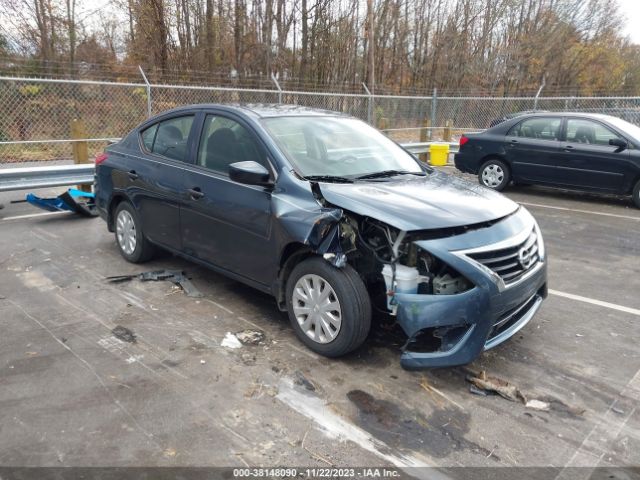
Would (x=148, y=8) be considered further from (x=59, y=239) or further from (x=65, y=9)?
(x=59, y=239)

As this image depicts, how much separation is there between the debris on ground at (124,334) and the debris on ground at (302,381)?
Answer: 130 cm

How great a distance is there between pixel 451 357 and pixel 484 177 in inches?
320

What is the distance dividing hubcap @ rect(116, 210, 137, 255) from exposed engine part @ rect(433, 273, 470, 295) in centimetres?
341

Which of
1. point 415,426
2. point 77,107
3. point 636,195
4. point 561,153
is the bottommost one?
point 415,426

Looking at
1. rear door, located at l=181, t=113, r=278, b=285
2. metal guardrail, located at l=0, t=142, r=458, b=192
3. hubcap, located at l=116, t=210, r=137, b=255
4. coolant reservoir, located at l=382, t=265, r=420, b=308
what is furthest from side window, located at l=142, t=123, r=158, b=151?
metal guardrail, located at l=0, t=142, r=458, b=192

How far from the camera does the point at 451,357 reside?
3.14 meters

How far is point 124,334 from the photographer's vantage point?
3910 millimetres

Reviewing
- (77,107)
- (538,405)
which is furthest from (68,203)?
(538,405)

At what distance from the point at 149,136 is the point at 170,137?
1.43 feet

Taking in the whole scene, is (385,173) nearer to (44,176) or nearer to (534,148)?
(44,176)

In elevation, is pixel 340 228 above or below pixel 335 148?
below

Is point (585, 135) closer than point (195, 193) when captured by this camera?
No

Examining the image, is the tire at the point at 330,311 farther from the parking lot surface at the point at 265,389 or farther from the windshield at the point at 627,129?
the windshield at the point at 627,129

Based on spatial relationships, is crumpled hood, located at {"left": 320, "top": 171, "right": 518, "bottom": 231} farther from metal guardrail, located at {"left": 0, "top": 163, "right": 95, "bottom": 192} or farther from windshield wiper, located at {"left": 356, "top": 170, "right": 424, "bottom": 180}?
metal guardrail, located at {"left": 0, "top": 163, "right": 95, "bottom": 192}
